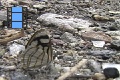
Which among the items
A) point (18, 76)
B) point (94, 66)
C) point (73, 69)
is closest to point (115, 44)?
point (94, 66)

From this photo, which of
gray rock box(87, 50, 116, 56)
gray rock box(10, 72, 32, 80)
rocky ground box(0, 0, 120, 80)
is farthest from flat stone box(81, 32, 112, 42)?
gray rock box(10, 72, 32, 80)

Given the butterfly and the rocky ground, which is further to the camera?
the rocky ground

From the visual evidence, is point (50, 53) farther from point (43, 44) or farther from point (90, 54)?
point (90, 54)

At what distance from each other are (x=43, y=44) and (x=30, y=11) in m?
2.26

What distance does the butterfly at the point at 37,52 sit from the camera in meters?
2.49

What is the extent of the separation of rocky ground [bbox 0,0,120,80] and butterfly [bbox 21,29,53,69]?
76mm

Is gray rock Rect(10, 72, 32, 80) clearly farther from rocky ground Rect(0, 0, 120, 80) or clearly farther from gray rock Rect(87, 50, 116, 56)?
gray rock Rect(87, 50, 116, 56)

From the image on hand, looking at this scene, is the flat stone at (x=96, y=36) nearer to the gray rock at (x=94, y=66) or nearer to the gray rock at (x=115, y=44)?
the gray rock at (x=115, y=44)

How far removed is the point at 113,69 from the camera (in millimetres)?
2574

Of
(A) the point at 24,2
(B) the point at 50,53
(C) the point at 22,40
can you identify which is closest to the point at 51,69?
(B) the point at 50,53

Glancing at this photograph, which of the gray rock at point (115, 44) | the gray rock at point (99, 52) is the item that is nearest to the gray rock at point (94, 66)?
the gray rock at point (99, 52)

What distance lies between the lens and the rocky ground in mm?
2678

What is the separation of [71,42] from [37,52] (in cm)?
94

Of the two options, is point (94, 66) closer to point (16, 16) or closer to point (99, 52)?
point (99, 52)
